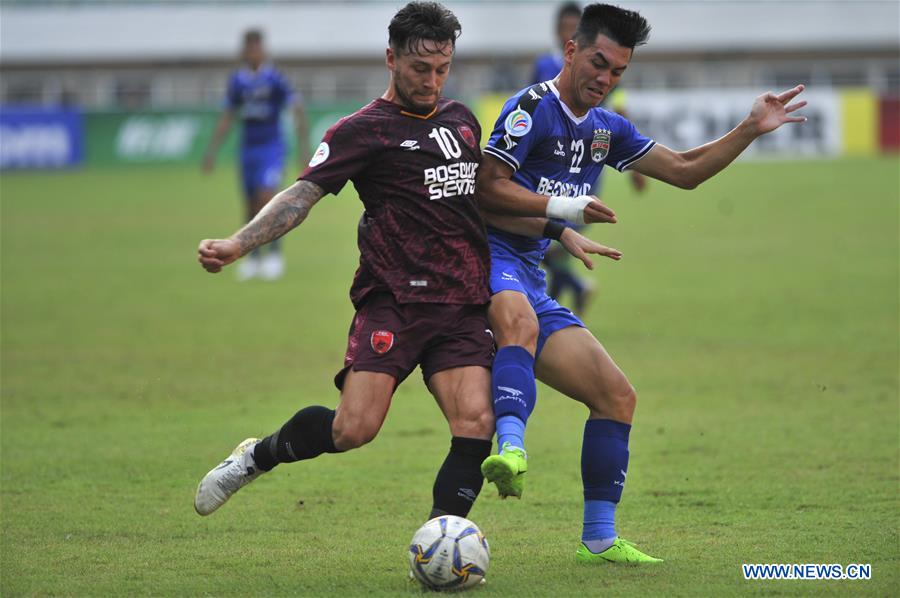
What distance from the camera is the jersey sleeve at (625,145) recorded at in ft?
19.2

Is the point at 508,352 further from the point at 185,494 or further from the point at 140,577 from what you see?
the point at 185,494

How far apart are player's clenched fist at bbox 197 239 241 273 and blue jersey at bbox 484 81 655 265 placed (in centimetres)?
126

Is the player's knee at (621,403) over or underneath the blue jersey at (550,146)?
underneath

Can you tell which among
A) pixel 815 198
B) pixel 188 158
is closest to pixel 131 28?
pixel 188 158

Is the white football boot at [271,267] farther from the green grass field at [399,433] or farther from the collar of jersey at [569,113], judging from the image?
the collar of jersey at [569,113]

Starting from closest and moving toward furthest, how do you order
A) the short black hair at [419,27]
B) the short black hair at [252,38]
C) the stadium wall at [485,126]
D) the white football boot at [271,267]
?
1. the short black hair at [419,27]
2. the short black hair at [252,38]
3. the white football boot at [271,267]
4. the stadium wall at [485,126]

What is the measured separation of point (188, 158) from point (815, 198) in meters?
20.4

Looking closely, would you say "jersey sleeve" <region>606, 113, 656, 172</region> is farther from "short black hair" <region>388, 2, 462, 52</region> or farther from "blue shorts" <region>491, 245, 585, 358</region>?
"short black hair" <region>388, 2, 462, 52</region>

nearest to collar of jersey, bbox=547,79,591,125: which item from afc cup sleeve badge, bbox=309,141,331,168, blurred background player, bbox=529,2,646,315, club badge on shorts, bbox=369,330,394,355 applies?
afc cup sleeve badge, bbox=309,141,331,168

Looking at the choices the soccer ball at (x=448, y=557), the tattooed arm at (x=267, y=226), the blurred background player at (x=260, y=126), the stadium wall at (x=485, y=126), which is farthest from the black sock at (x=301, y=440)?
the stadium wall at (x=485, y=126)

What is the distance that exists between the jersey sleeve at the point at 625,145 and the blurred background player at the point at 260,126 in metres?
11.0

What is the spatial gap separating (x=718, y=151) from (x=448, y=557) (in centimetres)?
223

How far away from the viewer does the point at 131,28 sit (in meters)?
56.8

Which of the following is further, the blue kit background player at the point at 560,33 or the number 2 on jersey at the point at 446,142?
the blue kit background player at the point at 560,33
